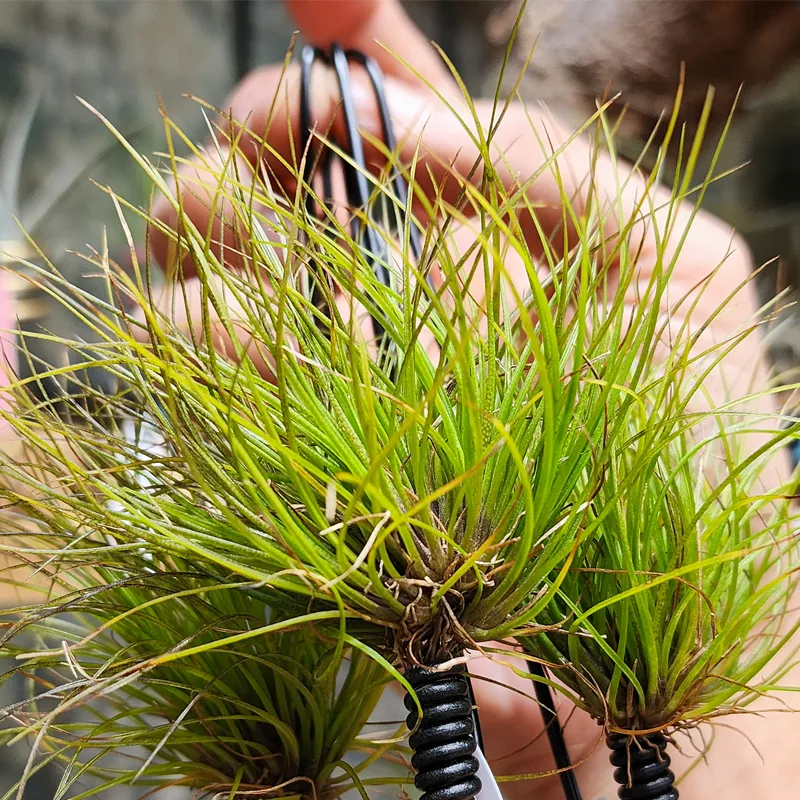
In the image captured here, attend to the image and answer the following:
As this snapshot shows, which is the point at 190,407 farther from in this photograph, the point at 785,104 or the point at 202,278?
the point at 785,104

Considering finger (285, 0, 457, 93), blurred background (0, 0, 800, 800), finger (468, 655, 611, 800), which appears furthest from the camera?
blurred background (0, 0, 800, 800)

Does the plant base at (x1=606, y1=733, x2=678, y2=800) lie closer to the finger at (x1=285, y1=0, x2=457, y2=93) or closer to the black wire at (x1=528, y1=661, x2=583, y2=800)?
the black wire at (x1=528, y1=661, x2=583, y2=800)

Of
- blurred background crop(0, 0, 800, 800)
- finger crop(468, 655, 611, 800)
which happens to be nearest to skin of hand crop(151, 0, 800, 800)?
Answer: finger crop(468, 655, 611, 800)

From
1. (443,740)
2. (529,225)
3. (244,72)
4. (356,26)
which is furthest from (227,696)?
(244,72)

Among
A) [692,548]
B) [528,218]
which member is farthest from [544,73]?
[692,548]

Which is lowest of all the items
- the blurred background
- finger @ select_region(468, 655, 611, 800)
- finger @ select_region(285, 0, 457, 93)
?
finger @ select_region(468, 655, 611, 800)

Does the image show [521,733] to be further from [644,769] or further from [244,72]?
[244,72]
